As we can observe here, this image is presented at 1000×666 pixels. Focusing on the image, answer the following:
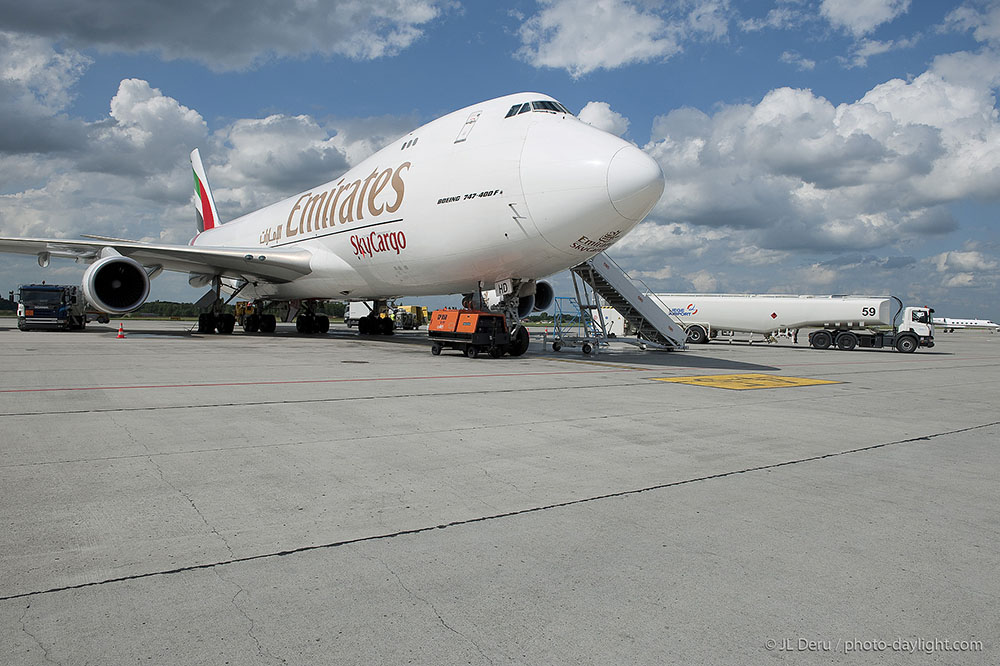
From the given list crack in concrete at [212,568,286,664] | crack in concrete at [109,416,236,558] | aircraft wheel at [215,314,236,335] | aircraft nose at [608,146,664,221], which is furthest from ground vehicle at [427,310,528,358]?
crack in concrete at [212,568,286,664]

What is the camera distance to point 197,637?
2.46 meters

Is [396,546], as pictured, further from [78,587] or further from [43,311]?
[43,311]

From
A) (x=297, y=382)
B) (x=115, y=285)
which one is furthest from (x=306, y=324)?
(x=297, y=382)

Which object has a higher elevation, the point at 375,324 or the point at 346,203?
the point at 346,203

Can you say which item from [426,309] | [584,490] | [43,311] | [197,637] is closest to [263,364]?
[584,490]

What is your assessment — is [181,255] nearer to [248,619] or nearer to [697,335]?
[248,619]

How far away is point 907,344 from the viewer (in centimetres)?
2842

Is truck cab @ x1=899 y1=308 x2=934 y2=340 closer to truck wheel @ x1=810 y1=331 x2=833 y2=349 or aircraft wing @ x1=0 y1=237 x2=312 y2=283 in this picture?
truck wheel @ x1=810 y1=331 x2=833 y2=349

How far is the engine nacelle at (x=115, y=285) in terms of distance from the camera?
18.7m

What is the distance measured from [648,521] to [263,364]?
34.7ft

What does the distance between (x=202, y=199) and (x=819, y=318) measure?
33.2 meters

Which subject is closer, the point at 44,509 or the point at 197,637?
the point at 197,637

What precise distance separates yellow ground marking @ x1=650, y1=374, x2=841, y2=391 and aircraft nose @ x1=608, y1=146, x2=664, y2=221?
3.51 m

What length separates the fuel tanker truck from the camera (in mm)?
28844
